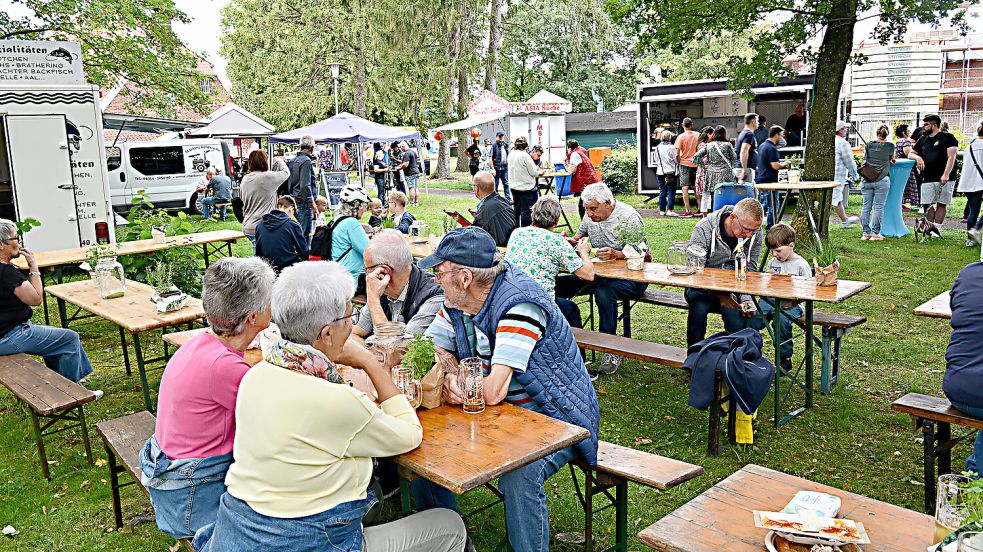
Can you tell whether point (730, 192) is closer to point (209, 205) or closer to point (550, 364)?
point (550, 364)

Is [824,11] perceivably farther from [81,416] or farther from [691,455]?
[81,416]

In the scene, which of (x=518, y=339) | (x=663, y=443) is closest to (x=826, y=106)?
(x=663, y=443)

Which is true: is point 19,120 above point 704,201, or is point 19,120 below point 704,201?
above

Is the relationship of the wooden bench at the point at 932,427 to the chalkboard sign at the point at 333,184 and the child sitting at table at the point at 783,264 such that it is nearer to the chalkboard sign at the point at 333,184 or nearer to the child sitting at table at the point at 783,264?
the child sitting at table at the point at 783,264

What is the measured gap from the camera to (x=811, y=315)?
489cm

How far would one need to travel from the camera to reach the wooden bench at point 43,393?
423cm

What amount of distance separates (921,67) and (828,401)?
24861 millimetres

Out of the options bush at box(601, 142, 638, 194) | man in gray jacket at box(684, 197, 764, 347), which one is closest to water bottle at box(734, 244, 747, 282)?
man in gray jacket at box(684, 197, 764, 347)

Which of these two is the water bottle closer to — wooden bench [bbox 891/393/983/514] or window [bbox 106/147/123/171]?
wooden bench [bbox 891/393/983/514]

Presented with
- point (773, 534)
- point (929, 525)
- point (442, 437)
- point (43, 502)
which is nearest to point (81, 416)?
point (43, 502)

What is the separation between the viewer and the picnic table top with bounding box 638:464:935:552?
199 cm

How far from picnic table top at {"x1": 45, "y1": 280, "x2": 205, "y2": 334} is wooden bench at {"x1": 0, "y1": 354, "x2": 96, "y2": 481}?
20.1 inches

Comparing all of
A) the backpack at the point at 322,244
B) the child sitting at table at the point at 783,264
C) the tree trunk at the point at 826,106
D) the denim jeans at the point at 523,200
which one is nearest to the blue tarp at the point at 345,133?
the denim jeans at the point at 523,200

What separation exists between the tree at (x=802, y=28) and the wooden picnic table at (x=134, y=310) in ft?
21.5
